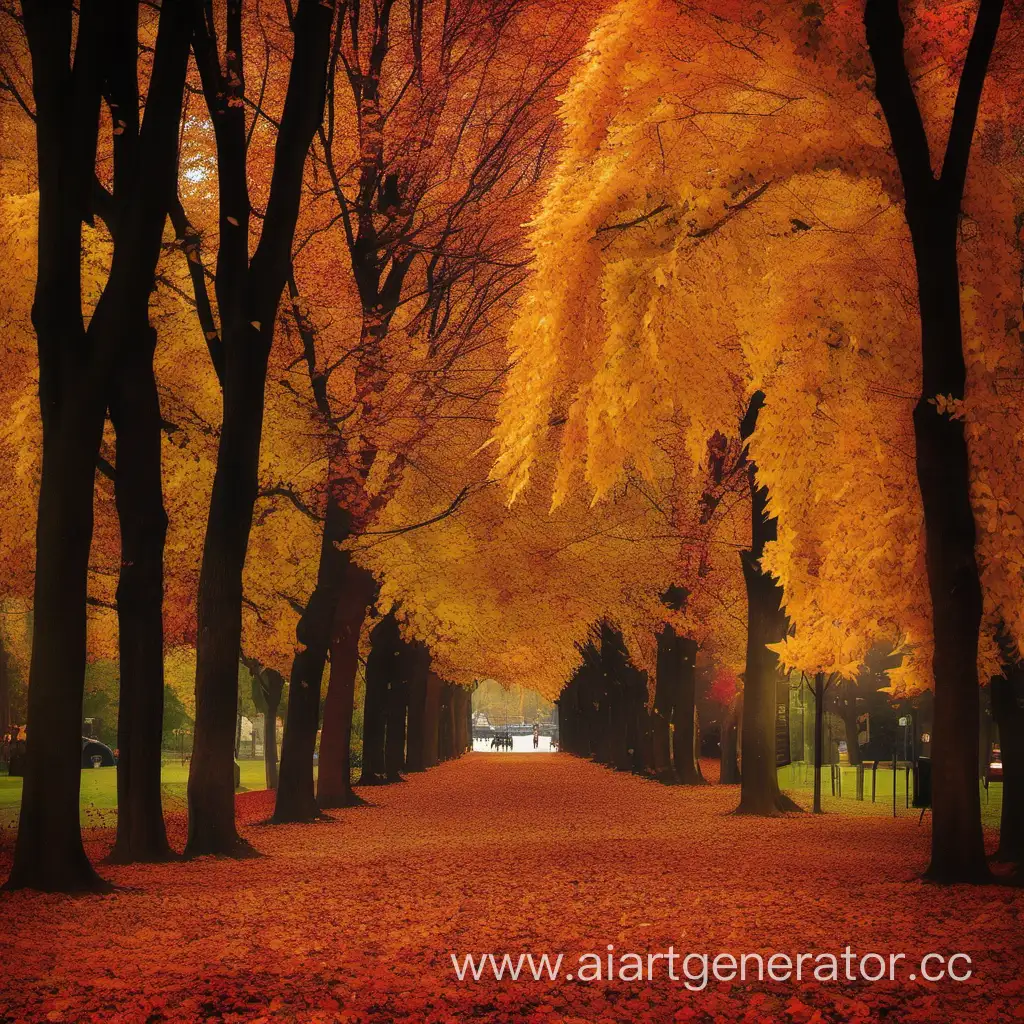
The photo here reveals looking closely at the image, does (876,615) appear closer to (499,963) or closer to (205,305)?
(499,963)

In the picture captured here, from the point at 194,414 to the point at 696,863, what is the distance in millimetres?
11622

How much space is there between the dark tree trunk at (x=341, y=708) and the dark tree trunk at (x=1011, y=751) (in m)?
14.6

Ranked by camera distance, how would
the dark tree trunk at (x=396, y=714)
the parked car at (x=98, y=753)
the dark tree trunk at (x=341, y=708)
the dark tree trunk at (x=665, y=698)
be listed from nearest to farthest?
the dark tree trunk at (x=341, y=708) → the dark tree trunk at (x=665, y=698) → the dark tree trunk at (x=396, y=714) → the parked car at (x=98, y=753)

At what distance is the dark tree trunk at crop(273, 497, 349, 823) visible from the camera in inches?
864

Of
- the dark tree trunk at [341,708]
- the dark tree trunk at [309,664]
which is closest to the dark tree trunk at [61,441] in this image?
the dark tree trunk at [309,664]

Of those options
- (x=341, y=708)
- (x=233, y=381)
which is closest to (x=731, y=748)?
(x=341, y=708)

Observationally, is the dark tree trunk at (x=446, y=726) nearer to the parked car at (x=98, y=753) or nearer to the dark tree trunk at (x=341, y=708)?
the parked car at (x=98, y=753)

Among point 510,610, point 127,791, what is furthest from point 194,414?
point 510,610

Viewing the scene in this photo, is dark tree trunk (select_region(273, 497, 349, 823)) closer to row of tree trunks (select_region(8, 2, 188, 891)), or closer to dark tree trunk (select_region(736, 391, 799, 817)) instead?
dark tree trunk (select_region(736, 391, 799, 817))

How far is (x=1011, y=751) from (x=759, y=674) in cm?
915

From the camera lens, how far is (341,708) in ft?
87.9

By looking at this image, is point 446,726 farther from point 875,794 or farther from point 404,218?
point 404,218

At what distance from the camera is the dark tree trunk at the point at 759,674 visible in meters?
22.8

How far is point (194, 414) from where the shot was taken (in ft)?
68.0
